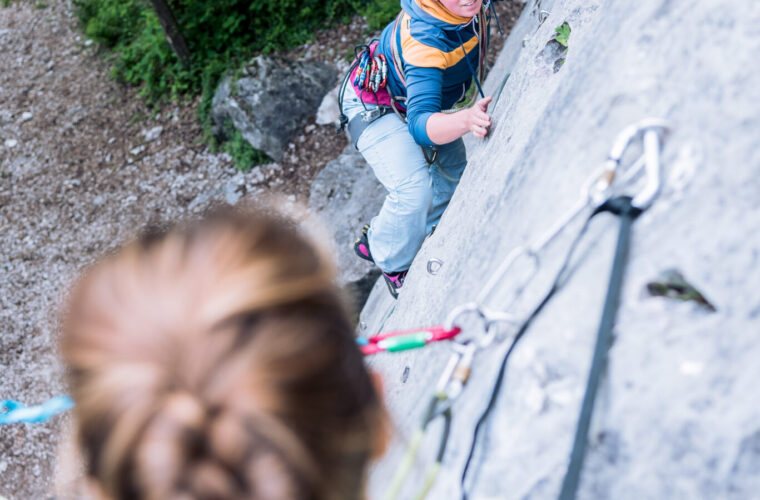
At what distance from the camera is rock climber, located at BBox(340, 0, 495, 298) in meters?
2.76

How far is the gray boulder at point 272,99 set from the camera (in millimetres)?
6059

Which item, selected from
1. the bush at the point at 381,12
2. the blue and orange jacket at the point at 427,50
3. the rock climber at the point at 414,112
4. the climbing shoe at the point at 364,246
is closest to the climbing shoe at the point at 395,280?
the rock climber at the point at 414,112

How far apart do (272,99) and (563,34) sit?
4.26m

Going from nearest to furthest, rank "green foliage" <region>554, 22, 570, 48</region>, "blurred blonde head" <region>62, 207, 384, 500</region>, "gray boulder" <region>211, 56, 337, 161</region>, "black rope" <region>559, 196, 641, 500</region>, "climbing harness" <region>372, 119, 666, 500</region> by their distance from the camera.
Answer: "blurred blonde head" <region>62, 207, 384, 500</region>, "black rope" <region>559, 196, 641, 500</region>, "climbing harness" <region>372, 119, 666, 500</region>, "green foliage" <region>554, 22, 570, 48</region>, "gray boulder" <region>211, 56, 337, 161</region>

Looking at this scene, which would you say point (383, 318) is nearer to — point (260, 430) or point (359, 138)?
point (359, 138)

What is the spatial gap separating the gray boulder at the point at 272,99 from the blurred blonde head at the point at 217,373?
16.9ft

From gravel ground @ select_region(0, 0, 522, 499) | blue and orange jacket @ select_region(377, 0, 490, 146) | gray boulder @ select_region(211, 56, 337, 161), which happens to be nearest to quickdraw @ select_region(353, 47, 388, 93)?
blue and orange jacket @ select_region(377, 0, 490, 146)

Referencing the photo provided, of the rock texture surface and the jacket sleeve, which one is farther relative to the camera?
the jacket sleeve

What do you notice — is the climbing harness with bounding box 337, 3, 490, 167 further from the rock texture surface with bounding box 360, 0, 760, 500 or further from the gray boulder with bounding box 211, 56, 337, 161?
the gray boulder with bounding box 211, 56, 337, 161

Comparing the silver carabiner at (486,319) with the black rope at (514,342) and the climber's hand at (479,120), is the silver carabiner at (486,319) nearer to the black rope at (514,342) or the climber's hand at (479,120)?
the black rope at (514,342)

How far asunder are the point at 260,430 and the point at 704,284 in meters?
1.02

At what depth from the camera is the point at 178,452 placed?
0.89 meters

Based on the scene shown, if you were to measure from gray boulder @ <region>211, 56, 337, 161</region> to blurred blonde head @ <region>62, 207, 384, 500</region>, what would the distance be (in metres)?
5.15

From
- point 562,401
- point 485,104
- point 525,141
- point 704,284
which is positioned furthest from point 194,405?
point 485,104
